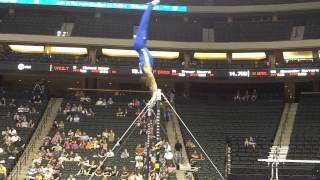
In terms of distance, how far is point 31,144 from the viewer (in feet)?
94.3

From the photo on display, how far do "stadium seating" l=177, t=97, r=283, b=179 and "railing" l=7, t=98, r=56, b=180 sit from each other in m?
8.31

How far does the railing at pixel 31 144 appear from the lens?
2569 centimetres

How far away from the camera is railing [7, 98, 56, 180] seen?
2569 centimetres

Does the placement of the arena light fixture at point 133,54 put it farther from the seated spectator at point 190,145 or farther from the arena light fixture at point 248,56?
the seated spectator at point 190,145

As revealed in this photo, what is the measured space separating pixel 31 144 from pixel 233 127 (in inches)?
468

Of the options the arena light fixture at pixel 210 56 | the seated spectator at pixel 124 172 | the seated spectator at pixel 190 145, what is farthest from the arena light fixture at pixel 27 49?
the seated spectator at pixel 124 172

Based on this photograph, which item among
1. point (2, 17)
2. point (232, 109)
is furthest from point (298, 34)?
point (2, 17)

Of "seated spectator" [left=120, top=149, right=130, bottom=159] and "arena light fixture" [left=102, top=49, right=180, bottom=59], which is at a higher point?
"arena light fixture" [left=102, top=49, right=180, bottom=59]

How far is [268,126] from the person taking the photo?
31.1 metres

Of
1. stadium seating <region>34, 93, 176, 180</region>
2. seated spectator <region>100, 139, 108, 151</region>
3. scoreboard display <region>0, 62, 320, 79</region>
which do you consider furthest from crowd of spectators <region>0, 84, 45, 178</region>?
seated spectator <region>100, 139, 108, 151</region>

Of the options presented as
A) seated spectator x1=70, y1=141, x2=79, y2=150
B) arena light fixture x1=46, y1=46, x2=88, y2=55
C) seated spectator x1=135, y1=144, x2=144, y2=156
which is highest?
arena light fixture x1=46, y1=46, x2=88, y2=55

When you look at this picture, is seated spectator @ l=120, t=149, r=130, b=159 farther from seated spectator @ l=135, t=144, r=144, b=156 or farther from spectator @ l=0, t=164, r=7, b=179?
spectator @ l=0, t=164, r=7, b=179

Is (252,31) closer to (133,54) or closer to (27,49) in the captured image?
(133,54)

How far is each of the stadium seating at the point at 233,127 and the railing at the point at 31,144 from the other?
831cm
